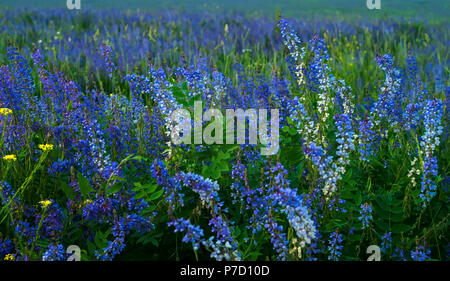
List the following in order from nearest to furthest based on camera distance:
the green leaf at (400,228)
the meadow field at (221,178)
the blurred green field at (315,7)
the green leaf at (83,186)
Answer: the meadow field at (221,178) < the green leaf at (83,186) < the green leaf at (400,228) < the blurred green field at (315,7)

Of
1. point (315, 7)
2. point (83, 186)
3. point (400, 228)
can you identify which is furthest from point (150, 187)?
point (315, 7)

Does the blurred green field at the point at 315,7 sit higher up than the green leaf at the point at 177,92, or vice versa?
the blurred green field at the point at 315,7

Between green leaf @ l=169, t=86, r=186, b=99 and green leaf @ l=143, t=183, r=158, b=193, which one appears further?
green leaf @ l=169, t=86, r=186, b=99

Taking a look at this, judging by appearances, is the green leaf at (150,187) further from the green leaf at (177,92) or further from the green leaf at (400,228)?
the green leaf at (400,228)

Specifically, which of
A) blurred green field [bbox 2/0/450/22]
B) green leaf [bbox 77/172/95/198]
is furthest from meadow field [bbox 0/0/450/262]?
blurred green field [bbox 2/0/450/22]

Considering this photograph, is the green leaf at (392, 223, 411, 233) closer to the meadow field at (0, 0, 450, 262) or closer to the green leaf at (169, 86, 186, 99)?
the meadow field at (0, 0, 450, 262)

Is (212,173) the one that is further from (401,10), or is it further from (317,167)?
(401,10)

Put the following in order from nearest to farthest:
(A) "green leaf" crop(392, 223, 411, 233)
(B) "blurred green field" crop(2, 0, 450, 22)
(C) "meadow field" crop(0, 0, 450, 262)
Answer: (C) "meadow field" crop(0, 0, 450, 262) → (A) "green leaf" crop(392, 223, 411, 233) → (B) "blurred green field" crop(2, 0, 450, 22)

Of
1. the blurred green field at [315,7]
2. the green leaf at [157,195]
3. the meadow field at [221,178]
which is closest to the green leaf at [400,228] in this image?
the meadow field at [221,178]

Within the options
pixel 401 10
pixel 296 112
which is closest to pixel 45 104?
pixel 296 112

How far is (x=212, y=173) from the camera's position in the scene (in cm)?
223

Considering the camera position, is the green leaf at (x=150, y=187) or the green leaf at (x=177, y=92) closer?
the green leaf at (x=150, y=187)

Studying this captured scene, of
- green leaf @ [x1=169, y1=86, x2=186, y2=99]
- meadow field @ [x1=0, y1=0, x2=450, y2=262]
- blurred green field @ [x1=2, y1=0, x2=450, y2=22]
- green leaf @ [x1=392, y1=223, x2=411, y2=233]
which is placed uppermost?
blurred green field @ [x1=2, y1=0, x2=450, y2=22]
